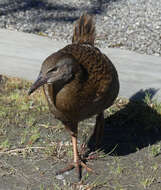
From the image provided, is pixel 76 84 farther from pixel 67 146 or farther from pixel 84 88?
pixel 67 146

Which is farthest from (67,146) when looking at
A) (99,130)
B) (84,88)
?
(84,88)

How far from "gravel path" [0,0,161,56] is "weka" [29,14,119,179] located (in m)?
2.61

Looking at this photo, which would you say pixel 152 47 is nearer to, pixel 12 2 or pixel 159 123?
pixel 159 123

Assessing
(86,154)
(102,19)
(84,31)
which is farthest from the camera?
(102,19)

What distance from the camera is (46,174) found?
425 centimetres

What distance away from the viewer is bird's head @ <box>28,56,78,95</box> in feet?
12.2

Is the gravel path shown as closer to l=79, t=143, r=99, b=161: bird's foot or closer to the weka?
l=79, t=143, r=99, b=161: bird's foot

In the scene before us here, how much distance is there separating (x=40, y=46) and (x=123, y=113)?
2003mm

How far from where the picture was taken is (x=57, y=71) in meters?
3.73

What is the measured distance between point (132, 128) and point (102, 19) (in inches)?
136

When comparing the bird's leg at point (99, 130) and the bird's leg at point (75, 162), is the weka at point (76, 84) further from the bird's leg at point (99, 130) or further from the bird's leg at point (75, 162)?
the bird's leg at point (99, 130)

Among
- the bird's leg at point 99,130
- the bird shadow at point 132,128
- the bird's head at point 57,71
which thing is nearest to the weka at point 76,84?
the bird's head at point 57,71

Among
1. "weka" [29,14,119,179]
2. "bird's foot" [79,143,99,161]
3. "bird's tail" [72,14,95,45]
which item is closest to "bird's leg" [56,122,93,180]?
"weka" [29,14,119,179]

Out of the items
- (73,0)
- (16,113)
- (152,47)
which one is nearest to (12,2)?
(73,0)
